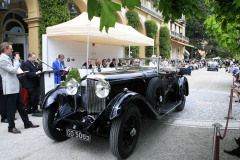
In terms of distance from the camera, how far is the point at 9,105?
3838 mm

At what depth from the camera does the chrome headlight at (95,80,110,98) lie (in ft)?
9.82

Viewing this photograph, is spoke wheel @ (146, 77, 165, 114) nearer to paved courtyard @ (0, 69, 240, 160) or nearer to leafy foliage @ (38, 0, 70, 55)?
paved courtyard @ (0, 69, 240, 160)

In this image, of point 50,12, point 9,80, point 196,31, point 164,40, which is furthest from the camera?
point 196,31

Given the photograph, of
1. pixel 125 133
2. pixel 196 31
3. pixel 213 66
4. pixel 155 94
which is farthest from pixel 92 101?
pixel 196 31

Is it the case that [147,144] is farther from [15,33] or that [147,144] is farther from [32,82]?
[15,33]

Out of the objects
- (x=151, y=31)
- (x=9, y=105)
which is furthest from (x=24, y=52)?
(x=151, y=31)

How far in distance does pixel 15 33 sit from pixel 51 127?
10089mm

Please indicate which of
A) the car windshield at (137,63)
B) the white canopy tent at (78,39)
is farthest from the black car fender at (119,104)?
the white canopy tent at (78,39)

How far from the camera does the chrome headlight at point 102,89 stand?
299 centimetres

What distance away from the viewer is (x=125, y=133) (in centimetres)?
309

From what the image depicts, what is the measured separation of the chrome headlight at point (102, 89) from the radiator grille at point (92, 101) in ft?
0.71

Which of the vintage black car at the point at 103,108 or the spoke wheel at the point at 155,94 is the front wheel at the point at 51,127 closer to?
the vintage black car at the point at 103,108

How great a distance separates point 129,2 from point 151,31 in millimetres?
19519

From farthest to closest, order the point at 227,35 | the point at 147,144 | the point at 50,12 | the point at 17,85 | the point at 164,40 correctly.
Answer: the point at 164,40 → the point at 227,35 → the point at 50,12 → the point at 17,85 → the point at 147,144
